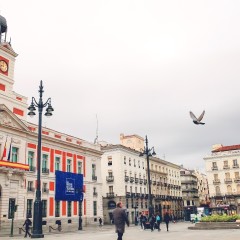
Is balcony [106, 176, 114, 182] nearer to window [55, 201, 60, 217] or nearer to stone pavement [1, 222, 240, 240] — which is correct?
window [55, 201, 60, 217]

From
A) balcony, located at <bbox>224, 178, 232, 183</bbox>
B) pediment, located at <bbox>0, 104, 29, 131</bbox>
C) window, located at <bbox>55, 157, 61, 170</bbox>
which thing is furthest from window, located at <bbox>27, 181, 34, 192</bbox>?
balcony, located at <bbox>224, 178, 232, 183</bbox>

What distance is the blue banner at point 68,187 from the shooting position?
1565 inches

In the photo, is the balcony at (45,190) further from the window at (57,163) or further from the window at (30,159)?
the window at (57,163)

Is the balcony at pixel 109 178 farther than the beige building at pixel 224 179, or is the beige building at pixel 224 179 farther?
the beige building at pixel 224 179

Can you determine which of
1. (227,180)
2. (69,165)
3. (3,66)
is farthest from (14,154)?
(227,180)

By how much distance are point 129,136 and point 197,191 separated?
157ft

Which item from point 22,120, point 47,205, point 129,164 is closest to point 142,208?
point 129,164

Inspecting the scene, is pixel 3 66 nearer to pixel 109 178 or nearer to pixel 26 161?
pixel 26 161

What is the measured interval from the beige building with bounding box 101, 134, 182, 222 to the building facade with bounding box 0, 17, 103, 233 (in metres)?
13.1

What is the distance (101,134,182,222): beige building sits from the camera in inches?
2419

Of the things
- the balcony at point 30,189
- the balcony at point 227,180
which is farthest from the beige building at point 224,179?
the balcony at point 30,189

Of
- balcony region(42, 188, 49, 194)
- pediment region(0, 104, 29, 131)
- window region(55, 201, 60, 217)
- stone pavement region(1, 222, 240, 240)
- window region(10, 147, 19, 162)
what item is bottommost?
stone pavement region(1, 222, 240, 240)

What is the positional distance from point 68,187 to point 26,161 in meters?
6.30

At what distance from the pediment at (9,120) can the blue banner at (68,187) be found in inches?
282
